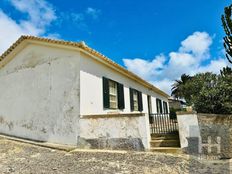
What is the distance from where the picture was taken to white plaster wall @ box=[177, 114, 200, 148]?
728cm

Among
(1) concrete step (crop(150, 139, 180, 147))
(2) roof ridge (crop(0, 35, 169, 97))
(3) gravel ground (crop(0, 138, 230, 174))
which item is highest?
(2) roof ridge (crop(0, 35, 169, 97))

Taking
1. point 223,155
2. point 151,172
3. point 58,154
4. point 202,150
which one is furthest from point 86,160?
point 223,155

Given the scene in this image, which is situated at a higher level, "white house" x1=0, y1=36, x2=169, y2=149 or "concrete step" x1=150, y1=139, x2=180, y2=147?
"white house" x1=0, y1=36, x2=169, y2=149

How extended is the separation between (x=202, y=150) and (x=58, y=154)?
200 inches

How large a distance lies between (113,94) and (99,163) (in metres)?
5.21

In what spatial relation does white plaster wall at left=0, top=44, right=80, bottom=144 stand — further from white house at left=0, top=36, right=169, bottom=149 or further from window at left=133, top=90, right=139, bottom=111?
window at left=133, top=90, right=139, bottom=111

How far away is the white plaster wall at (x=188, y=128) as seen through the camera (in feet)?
23.9

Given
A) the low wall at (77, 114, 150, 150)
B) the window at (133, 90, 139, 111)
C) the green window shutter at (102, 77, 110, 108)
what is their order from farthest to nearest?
the window at (133, 90, 139, 111) < the green window shutter at (102, 77, 110, 108) < the low wall at (77, 114, 150, 150)

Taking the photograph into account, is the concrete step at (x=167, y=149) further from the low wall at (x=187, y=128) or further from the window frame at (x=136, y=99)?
the window frame at (x=136, y=99)

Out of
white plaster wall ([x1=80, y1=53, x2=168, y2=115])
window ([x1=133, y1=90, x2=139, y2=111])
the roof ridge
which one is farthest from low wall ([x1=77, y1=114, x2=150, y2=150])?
window ([x1=133, y1=90, x2=139, y2=111])

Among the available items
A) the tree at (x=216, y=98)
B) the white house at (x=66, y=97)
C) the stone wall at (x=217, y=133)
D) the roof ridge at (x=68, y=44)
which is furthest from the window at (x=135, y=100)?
the stone wall at (x=217, y=133)

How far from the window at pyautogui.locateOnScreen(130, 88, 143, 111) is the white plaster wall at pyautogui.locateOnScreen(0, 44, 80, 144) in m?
5.31

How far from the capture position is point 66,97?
28.6ft

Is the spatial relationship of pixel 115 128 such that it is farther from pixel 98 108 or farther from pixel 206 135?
pixel 206 135
